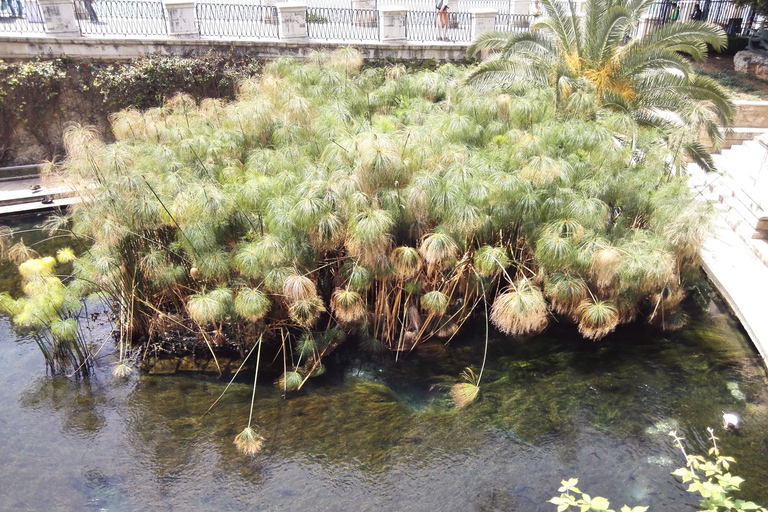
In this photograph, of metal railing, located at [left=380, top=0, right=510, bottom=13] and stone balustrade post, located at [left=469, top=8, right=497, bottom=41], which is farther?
metal railing, located at [left=380, top=0, right=510, bottom=13]

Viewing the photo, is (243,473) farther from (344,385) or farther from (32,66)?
(32,66)

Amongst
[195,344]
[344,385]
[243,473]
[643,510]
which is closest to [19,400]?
[195,344]

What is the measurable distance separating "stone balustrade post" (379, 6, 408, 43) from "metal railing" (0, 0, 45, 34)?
7888mm

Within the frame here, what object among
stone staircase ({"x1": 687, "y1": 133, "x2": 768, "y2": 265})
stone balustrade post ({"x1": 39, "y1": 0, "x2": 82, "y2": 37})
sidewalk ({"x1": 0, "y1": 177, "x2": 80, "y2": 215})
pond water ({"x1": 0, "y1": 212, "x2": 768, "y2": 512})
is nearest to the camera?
pond water ({"x1": 0, "y1": 212, "x2": 768, "y2": 512})

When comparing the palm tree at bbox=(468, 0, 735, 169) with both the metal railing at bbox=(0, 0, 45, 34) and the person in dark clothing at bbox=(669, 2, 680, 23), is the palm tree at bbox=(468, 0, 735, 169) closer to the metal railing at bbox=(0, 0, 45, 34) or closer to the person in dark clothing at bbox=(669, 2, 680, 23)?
the person in dark clothing at bbox=(669, 2, 680, 23)

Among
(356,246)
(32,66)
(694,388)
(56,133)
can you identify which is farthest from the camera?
(56,133)

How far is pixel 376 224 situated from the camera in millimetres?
6719

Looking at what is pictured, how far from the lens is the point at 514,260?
776cm

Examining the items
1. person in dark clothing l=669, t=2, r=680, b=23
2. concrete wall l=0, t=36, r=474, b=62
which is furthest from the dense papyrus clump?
person in dark clothing l=669, t=2, r=680, b=23

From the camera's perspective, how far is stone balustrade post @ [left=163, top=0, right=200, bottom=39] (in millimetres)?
13523

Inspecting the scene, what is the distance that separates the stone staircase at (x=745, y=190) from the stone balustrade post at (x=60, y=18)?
43.2 feet

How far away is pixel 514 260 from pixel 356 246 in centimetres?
226

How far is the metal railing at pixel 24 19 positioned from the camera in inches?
524

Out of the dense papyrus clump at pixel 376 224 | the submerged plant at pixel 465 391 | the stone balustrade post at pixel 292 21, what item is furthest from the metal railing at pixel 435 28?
the submerged plant at pixel 465 391
